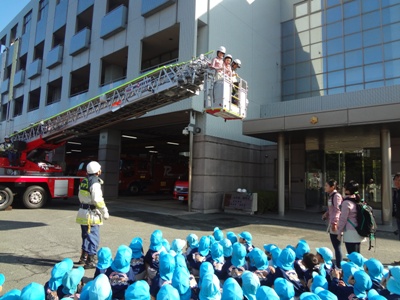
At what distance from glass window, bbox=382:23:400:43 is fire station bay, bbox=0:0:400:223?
0.05 meters

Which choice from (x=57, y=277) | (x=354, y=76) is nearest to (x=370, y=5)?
(x=354, y=76)

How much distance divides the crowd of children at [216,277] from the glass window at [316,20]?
765 inches

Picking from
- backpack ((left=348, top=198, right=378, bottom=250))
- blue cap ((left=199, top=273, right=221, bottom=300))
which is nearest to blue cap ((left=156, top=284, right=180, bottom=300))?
blue cap ((left=199, top=273, right=221, bottom=300))

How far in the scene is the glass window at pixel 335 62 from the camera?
1864cm

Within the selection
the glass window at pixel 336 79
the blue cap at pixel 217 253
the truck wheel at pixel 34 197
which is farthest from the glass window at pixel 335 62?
the blue cap at pixel 217 253

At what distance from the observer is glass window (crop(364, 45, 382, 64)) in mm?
17484

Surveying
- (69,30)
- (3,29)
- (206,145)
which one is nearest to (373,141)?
(206,145)

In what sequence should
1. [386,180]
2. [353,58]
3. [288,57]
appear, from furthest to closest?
[288,57], [353,58], [386,180]

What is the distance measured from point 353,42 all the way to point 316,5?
3.85 m

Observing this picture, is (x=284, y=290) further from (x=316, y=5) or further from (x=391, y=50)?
(x=316, y=5)

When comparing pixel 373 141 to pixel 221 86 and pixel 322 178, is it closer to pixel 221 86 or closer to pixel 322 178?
pixel 322 178

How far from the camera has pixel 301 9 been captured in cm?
2041

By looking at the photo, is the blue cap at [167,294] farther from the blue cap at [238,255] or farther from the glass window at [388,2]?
the glass window at [388,2]

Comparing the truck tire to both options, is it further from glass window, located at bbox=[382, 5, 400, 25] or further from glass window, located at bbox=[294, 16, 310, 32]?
glass window, located at bbox=[382, 5, 400, 25]
